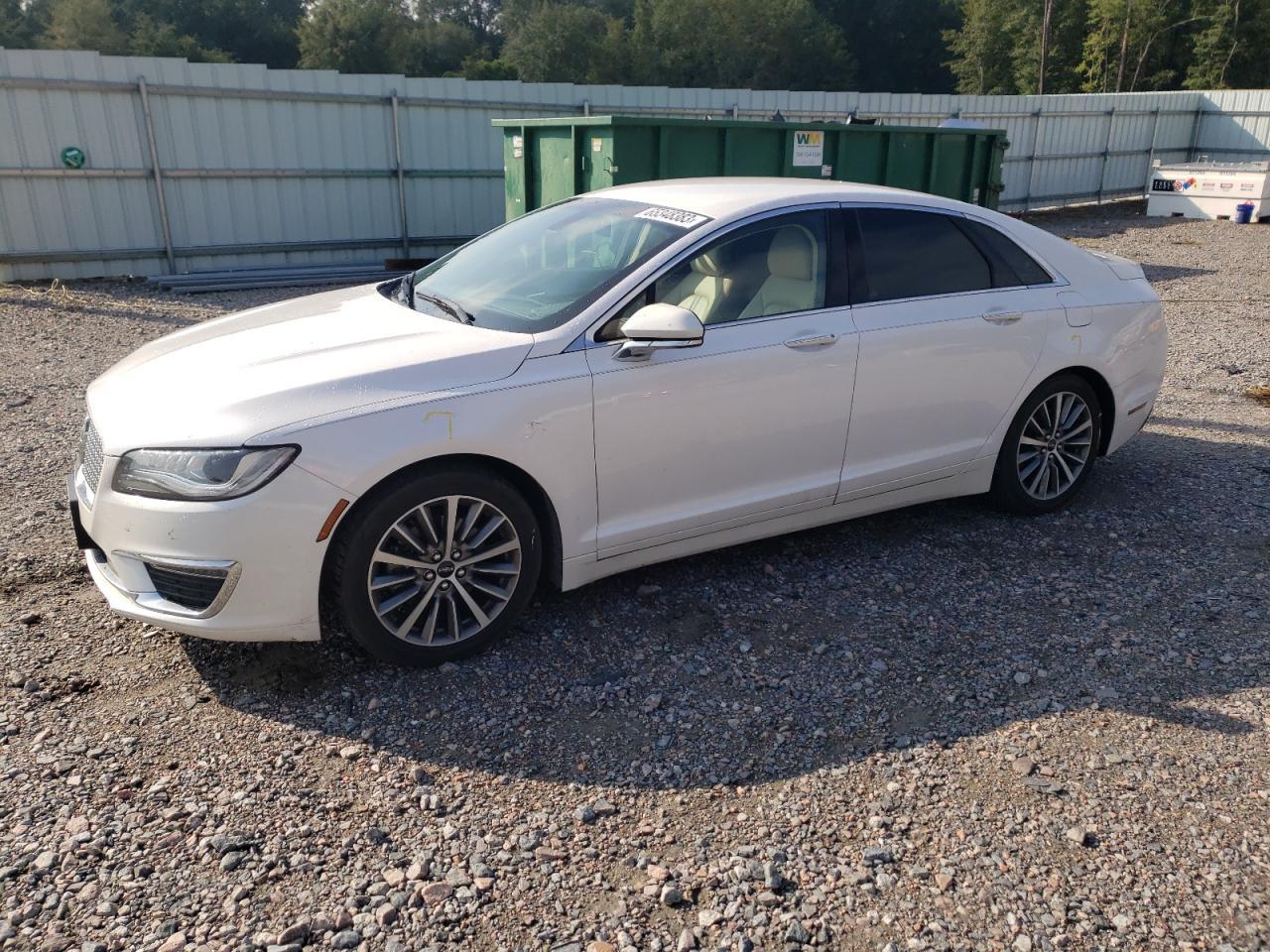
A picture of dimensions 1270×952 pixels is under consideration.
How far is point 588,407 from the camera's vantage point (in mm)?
3871

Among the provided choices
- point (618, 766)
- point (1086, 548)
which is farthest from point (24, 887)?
point (1086, 548)

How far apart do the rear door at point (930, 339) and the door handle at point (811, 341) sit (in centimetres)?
18

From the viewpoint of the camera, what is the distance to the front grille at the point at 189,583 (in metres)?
3.43

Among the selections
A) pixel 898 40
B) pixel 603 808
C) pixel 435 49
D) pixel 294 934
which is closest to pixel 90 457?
pixel 294 934

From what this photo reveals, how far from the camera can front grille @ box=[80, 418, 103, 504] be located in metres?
3.70

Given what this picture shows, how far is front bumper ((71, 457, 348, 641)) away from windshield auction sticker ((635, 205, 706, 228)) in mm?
1839

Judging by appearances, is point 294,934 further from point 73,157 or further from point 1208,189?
point 1208,189

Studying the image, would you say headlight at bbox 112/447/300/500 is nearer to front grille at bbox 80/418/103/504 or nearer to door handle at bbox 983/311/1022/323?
front grille at bbox 80/418/103/504

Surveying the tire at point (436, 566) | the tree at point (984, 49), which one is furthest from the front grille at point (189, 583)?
the tree at point (984, 49)

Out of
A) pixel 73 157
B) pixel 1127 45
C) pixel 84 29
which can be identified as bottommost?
pixel 73 157

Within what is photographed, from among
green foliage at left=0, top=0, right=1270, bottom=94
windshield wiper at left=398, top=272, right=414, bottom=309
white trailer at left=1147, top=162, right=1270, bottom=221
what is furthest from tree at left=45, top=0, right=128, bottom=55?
windshield wiper at left=398, top=272, right=414, bottom=309

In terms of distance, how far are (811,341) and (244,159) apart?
38.3 feet

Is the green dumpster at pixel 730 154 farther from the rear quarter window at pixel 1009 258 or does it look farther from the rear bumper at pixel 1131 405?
the rear bumper at pixel 1131 405

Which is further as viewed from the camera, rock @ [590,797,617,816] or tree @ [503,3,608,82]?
tree @ [503,3,608,82]
